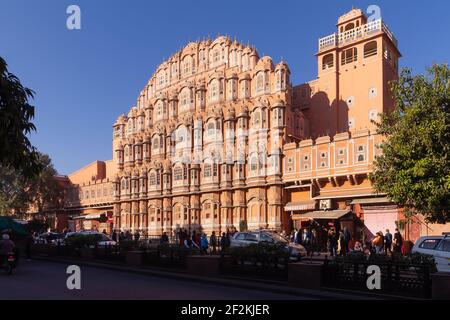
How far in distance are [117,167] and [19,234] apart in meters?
36.0

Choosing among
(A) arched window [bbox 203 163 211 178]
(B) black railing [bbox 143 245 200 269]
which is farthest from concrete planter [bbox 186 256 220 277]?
(A) arched window [bbox 203 163 211 178]

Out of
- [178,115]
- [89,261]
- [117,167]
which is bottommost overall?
[89,261]

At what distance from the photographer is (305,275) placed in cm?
1345

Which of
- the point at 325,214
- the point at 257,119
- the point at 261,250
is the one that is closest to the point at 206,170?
the point at 257,119

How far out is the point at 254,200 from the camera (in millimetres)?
42781

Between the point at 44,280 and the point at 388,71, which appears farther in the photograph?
the point at 388,71

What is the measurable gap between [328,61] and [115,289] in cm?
3647

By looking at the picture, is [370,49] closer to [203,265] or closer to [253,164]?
[253,164]
